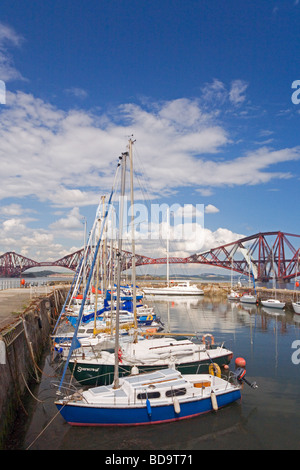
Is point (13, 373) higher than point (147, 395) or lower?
higher

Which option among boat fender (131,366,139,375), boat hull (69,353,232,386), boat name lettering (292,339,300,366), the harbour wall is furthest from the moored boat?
boat name lettering (292,339,300,366)

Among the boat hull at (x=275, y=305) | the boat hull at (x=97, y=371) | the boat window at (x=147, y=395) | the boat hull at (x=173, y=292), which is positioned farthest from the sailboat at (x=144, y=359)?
the boat hull at (x=173, y=292)

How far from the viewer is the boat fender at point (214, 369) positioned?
18.5m

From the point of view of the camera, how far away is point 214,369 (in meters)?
19.4

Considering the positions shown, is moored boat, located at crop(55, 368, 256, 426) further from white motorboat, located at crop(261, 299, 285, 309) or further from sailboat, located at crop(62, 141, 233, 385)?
white motorboat, located at crop(261, 299, 285, 309)

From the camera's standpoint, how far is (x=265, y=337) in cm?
3381

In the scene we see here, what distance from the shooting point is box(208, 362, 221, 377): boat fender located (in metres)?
18.5

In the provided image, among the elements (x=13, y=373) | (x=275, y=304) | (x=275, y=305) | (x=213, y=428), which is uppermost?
(x=13, y=373)

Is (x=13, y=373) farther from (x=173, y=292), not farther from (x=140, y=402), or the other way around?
(x=173, y=292)
